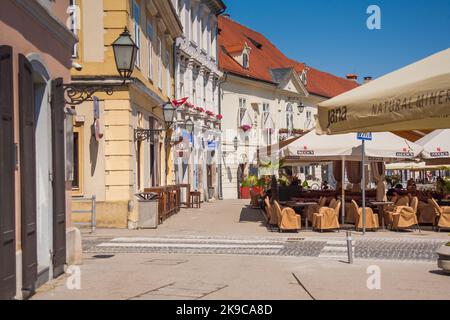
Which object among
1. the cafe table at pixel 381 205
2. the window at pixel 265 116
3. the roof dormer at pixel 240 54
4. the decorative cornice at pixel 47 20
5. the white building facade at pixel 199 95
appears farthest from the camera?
the window at pixel 265 116

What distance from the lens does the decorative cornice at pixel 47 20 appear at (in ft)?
28.3

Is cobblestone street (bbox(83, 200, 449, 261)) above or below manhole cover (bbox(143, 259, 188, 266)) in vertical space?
below

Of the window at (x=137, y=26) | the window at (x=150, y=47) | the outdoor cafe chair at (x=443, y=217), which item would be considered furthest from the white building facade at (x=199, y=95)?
the outdoor cafe chair at (x=443, y=217)

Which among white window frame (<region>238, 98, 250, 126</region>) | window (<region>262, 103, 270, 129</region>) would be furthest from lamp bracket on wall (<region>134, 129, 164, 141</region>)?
window (<region>262, 103, 270, 129</region>)

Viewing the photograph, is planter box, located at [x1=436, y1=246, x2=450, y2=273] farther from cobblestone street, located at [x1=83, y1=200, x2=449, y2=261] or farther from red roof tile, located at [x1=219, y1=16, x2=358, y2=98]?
red roof tile, located at [x1=219, y1=16, x2=358, y2=98]

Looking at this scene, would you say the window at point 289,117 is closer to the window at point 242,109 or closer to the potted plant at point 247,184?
the window at point 242,109

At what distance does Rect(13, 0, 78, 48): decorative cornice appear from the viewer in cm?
862

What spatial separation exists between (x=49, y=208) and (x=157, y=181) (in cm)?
1471

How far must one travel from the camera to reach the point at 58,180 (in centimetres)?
1019

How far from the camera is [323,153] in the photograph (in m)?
17.2

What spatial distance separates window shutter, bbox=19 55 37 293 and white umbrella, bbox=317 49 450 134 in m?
3.78

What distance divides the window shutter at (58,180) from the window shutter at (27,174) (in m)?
1.13

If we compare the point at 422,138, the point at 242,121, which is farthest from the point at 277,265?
the point at 242,121

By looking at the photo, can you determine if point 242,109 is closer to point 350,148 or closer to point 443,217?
point 350,148
